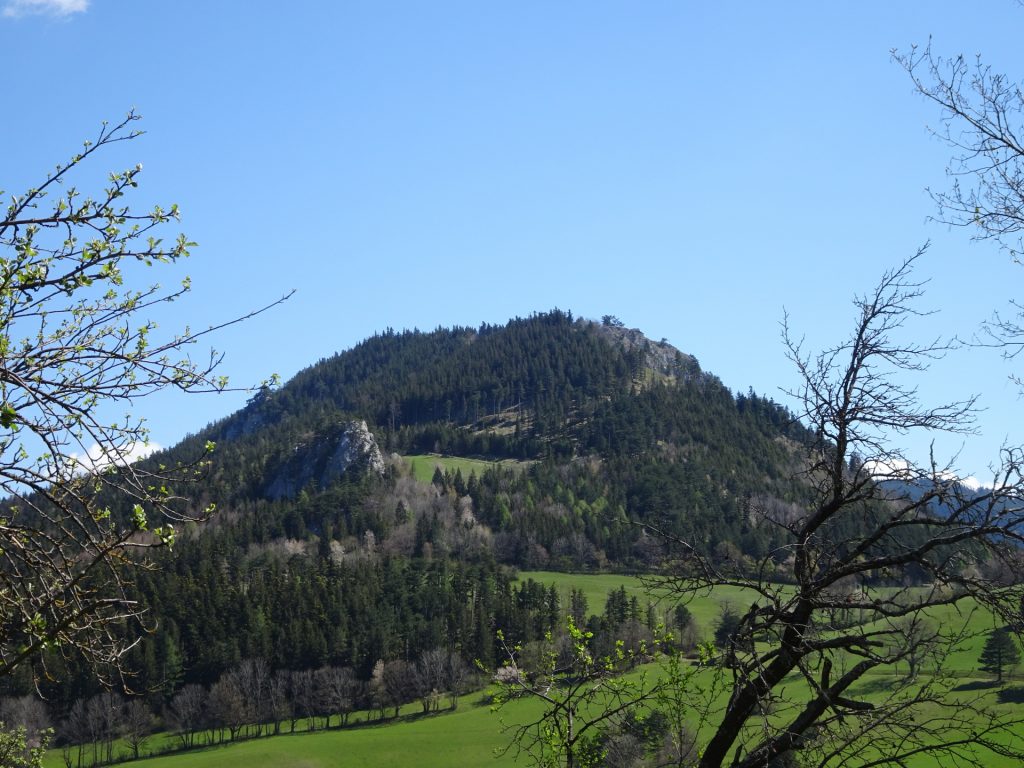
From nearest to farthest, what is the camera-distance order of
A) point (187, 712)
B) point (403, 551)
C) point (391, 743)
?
1. point (391, 743)
2. point (187, 712)
3. point (403, 551)

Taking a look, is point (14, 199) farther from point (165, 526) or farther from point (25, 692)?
point (25, 692)

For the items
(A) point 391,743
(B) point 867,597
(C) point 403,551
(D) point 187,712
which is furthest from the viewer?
(C) point 403,551

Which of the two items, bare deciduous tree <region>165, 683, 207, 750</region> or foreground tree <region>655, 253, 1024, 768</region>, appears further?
bare deciduous tree <region>165, 683, 207, 750</region>

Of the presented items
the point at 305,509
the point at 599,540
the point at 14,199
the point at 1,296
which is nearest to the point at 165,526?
the point at 1,296

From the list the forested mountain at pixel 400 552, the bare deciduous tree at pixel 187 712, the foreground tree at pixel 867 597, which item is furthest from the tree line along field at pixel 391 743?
the foreground tree at pixel 867 597

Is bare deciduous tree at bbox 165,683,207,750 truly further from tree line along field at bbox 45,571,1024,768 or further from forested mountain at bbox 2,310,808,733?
forested mountain at bbox 2,310,808,733

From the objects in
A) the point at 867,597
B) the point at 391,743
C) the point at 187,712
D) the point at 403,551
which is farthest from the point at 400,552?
the point at 867,597

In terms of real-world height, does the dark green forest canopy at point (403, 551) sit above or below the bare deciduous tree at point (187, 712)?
above

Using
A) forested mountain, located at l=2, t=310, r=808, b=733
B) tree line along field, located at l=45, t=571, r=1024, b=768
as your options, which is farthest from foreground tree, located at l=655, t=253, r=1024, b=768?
forested mountain, located at l=2, t=310, r=808, b=733

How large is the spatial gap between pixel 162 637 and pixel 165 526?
112 m

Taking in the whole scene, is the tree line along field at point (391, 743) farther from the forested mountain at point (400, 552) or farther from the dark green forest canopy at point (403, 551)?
the dark green forest canopy at point (403, 551)

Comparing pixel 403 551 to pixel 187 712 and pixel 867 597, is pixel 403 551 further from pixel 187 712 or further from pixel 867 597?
pixel 867 597

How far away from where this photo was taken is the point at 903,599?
7.03 metres

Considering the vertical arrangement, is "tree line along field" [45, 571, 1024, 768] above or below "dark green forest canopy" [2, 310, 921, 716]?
below
